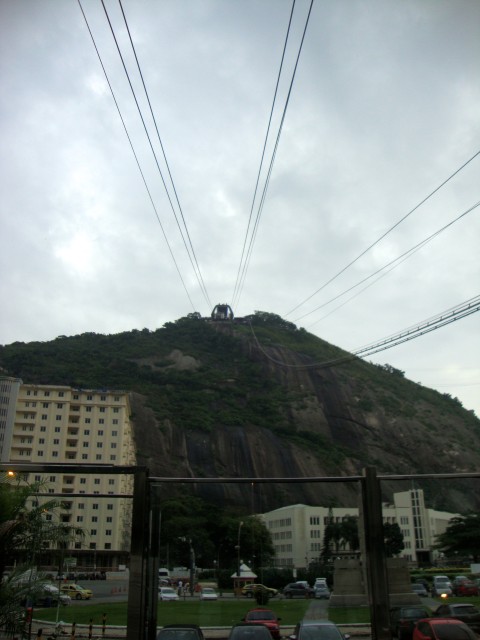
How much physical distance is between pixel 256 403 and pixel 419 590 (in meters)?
95.9

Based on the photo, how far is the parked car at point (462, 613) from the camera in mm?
11203

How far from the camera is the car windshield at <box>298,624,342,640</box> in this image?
34.8 feet

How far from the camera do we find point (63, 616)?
1109 centimetres

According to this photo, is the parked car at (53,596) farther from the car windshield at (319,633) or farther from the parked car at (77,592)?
the car windshield at (319,633)

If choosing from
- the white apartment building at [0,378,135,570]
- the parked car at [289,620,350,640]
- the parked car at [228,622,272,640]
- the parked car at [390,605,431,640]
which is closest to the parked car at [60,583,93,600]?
the parked car at [228,622,272,640]

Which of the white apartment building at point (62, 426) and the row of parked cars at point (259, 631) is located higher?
the white apartment building at point (62, 426)

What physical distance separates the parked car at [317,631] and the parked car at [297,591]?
0.52m

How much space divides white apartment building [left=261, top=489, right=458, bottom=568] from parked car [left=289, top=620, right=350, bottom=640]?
1.15 meters

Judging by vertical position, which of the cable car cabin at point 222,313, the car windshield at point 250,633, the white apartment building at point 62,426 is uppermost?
the cable car cabin at point 222,313

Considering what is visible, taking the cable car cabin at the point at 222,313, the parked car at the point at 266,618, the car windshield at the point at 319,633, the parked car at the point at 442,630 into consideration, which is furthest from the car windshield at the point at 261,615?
the cable car cabin at the point at 222,313

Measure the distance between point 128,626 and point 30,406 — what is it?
57.2m

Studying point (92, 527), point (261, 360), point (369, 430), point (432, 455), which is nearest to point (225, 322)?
point (261, 360)

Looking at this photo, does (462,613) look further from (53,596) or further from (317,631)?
(53,596)

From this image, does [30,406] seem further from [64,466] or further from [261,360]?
[261,360]
